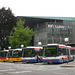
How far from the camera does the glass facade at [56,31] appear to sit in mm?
76938

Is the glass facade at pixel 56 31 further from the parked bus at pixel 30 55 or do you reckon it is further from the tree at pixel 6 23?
the parked bus at pixel 30 55

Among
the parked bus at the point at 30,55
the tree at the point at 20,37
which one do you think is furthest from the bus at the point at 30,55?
the tree at the point at 20,37

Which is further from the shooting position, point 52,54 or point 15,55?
point 15,55

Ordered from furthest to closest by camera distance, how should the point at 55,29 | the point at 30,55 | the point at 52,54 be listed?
the point at 55,29 < the point at 30,55 < the point at 52,54

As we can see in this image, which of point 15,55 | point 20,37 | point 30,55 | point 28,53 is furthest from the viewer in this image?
point 20,37

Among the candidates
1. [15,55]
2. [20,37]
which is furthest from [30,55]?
[20,37]

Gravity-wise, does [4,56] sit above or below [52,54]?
below

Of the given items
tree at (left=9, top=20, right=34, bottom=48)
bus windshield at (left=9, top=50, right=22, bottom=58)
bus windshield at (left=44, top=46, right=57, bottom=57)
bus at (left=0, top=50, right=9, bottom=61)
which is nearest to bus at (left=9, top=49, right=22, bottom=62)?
bus windshield at (left=9, top=50, right=22, bottom=58)

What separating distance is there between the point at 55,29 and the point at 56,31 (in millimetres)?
865

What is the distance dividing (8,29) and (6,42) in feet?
14.1

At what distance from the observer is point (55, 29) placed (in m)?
78.0

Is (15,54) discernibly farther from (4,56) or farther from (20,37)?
(20,37)

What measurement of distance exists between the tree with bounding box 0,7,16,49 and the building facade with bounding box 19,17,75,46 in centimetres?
1590

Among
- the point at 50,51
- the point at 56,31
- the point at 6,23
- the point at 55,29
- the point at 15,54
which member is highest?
the point at 6,23
